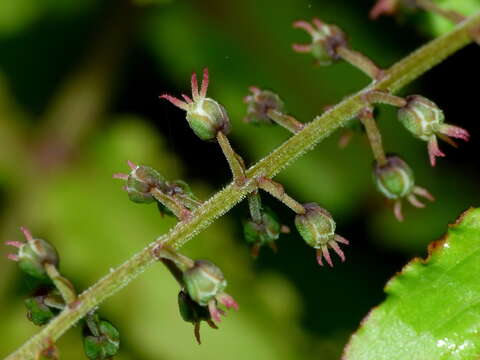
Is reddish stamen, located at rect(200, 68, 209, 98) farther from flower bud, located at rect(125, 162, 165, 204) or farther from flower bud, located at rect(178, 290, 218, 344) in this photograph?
flower bud, located at rect(178, 290, 218, 344)

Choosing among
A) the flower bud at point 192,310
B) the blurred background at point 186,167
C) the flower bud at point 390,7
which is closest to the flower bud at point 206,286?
the flower bud at point 192,310

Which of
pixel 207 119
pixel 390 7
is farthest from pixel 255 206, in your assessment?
pixel 390 7

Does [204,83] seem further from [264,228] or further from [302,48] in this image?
[302,48]

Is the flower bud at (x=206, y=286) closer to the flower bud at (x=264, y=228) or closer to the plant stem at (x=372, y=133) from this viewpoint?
the flower bud at (x=264, y=228)

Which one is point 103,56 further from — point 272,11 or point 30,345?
point 30,345

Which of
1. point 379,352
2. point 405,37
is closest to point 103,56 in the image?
point 405,37

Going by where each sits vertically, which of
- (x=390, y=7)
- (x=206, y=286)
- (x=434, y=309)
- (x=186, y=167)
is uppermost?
(x=186, y=167)
